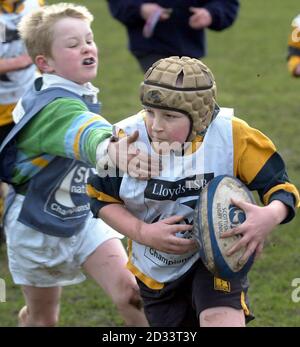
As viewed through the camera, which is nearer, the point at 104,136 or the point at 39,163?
the point at 104,136

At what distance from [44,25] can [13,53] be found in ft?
5.13

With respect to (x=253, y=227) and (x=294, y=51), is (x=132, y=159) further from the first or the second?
(x=294, y=51)

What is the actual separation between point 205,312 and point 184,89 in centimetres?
85

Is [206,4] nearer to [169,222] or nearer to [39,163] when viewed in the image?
[39,163]

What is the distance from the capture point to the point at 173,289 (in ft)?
12.8

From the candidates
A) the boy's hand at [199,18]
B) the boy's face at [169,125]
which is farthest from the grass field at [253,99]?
the boy's face at [169,125]

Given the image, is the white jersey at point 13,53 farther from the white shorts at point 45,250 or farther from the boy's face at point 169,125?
the boy's face at point 169,125

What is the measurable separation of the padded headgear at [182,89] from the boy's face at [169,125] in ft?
0.08

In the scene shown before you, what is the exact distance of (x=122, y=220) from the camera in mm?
3752

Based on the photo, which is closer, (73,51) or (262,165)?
(262,165)

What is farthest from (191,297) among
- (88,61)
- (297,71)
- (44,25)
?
(297,71)
